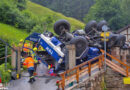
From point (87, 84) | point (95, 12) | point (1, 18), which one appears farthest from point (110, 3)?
point (87, 84)

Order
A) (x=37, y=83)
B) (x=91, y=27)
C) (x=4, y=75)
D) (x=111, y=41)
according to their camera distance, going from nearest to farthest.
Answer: (x=4, y=75) < (x=37, y=83) < (x=111, y=41) < (x=91, y=27)

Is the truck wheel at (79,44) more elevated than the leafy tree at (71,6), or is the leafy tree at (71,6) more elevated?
the leafy tree at (71,6)

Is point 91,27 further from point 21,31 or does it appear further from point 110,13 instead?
point 110,13

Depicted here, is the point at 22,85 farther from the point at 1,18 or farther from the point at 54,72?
the point at 1,18

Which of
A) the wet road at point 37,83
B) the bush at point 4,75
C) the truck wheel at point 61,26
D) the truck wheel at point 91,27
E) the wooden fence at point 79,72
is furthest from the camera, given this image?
the truck wheel at point 91,27

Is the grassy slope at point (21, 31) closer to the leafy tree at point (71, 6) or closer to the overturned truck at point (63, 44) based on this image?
the overturned truck at point (63, 44)

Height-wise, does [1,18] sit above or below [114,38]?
above

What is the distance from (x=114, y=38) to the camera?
16.1m

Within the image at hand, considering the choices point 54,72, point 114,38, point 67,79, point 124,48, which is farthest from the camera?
point 124,48

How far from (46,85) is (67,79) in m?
1.40

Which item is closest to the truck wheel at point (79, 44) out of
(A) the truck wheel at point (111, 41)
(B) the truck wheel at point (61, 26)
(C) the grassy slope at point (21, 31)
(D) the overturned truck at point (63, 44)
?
(D) the overturned truck at point (63, 44)

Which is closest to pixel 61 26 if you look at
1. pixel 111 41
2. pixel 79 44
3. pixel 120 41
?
pixel 79 44

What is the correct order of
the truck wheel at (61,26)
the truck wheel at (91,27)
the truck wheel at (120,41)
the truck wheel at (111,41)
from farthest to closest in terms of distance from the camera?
the truck wheel at (91,27)
the truck wheel at (61,26)
the truck wheel at (120,41)
the truck wheel at (111,41)

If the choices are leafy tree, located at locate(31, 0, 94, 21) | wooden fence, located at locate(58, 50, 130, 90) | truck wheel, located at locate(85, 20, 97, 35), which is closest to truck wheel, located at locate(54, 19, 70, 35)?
truck wheel, located at locate(85, 20, 97, 35)
